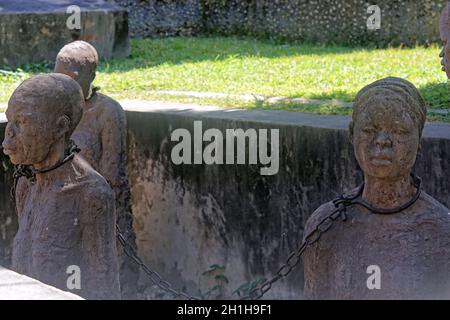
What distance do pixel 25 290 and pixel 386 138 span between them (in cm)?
148

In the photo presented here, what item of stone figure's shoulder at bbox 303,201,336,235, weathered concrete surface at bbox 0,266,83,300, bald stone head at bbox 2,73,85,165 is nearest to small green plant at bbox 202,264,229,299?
bald stone head at bbox 2,73,85,165

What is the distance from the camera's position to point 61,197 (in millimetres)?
4941

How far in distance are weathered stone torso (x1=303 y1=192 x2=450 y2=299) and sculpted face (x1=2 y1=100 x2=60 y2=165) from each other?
1346mm

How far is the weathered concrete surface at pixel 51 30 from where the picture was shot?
1395 centimetres

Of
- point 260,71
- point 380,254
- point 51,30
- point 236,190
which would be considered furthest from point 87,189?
point 51,30

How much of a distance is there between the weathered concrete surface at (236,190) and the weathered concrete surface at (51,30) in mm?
4937

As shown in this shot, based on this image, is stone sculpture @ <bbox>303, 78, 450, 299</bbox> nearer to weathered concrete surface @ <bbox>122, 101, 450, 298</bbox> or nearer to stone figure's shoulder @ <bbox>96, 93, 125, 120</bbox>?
weathered concrete surface @ <bbox>122, 101, 450, 298</bbox>

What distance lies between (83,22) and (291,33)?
171 inches

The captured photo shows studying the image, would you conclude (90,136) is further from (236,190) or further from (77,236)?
(77,236)
